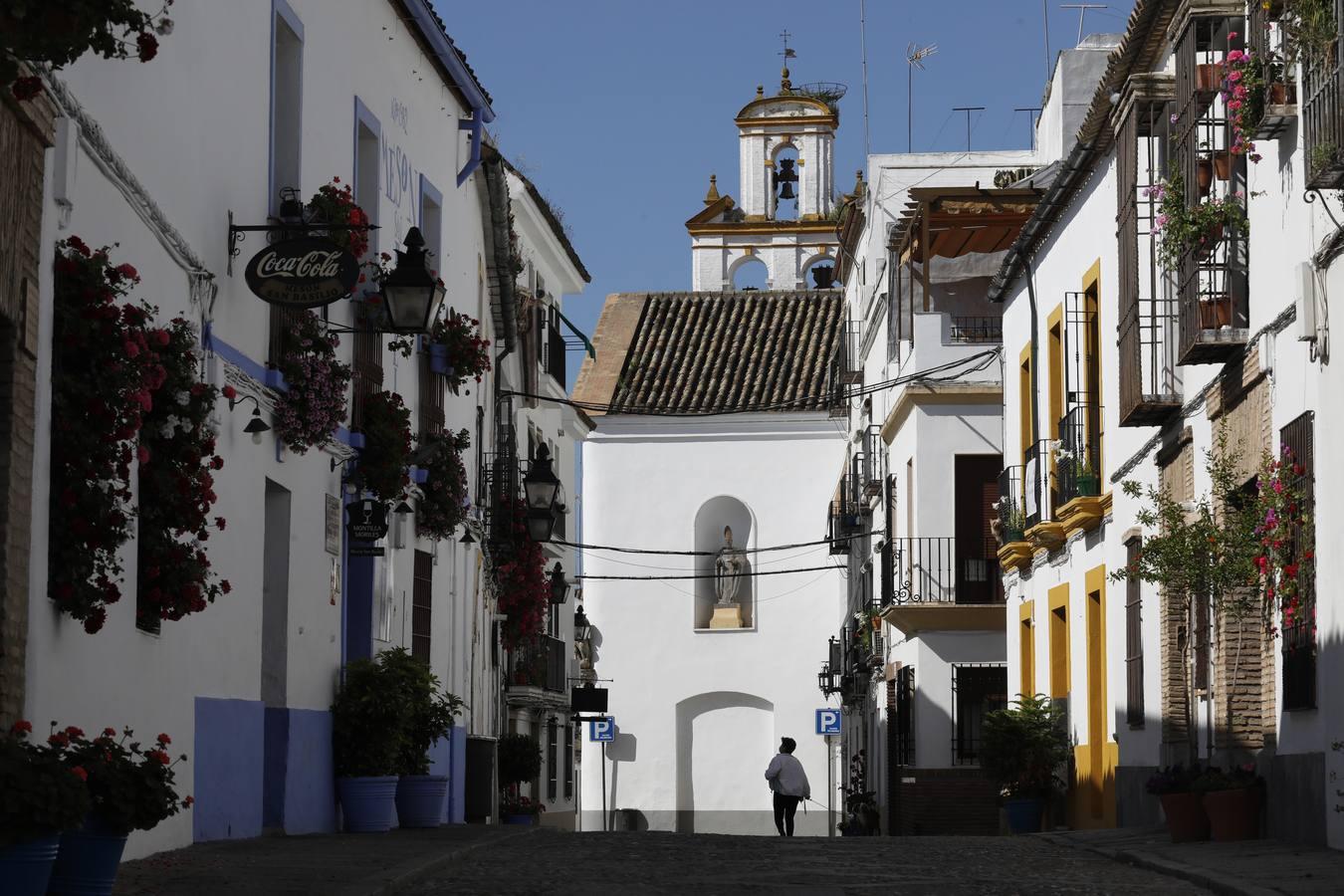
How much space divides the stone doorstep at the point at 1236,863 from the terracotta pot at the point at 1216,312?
3523mm

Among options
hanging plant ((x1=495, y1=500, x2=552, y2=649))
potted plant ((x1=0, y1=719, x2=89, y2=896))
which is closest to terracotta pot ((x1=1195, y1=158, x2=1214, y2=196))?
potted plant ((x1=0, y1=719, x2=89, y2=896))

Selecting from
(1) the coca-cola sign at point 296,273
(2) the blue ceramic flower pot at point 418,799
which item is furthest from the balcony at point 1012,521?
(1) the coca-cola sign at point 296,273

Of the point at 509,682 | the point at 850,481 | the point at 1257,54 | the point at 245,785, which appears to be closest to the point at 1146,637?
the point at 1257,54

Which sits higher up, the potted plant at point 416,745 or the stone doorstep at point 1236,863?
the potted plant at point 416,745

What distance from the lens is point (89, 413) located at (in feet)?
35.4

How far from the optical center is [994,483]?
30797 mm

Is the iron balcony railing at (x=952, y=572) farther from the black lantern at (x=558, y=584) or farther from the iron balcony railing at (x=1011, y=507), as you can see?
the black lantern at (x=558, y=584)

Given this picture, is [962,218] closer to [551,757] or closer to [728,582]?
[551,757]

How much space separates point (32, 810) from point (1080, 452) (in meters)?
15.0

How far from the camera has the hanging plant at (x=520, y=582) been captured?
2953 centimetres

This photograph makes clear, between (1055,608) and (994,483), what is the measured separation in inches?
298

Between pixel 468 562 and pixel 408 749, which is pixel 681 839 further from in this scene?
pixel 468 562

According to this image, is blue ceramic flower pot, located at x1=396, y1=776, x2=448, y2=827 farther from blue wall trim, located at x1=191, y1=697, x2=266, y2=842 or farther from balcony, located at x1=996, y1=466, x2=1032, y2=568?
balcony, located at x1=996, y1=466, x2=1032, y2=568

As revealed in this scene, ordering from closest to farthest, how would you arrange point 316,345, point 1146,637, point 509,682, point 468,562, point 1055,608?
point 316,345 → point 1146,637 → point 1055,608 → point 468,562 → point 509,682
